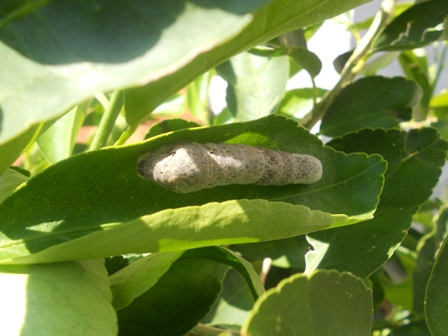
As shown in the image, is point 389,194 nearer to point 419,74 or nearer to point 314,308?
point 314,308

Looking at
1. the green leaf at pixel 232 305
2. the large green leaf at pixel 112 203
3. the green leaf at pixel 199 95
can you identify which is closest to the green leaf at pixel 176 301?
the large green leaf at pixel 112 203

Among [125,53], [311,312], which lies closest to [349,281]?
[311,312]

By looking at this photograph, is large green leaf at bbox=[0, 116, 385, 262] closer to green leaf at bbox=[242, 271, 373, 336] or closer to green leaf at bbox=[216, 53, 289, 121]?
green leaf at bbox=[242, 271, 373, 336]

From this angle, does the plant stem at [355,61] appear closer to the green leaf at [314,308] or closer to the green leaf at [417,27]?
the green leaf at [417,27]

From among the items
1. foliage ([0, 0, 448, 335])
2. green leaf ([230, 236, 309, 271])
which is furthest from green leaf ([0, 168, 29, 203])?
green leaf ([230, 236, 309, 271])

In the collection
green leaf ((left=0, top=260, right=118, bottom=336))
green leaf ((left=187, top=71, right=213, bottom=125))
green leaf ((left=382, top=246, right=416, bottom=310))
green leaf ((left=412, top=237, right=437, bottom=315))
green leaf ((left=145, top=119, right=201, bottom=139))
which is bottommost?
green leaf ((left=382, top=246, right=416, bottom=310))

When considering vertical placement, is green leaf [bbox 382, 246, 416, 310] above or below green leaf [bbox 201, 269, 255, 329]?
below

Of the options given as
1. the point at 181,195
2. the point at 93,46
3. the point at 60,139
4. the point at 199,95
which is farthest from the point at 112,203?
the point at 199,95
